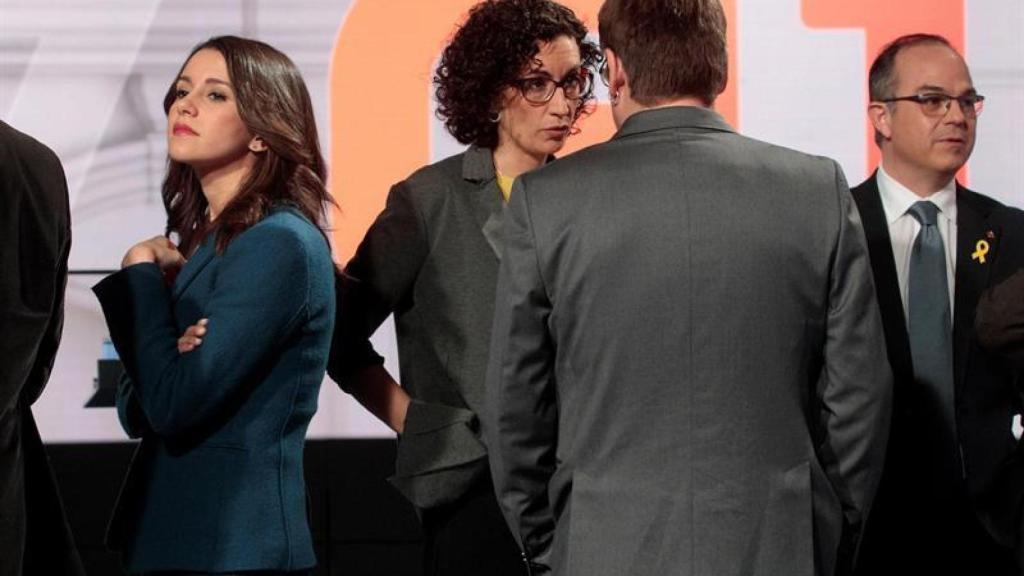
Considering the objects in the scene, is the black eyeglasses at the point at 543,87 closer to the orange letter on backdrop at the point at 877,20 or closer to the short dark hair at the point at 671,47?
the short dark hair at the point at 671,47

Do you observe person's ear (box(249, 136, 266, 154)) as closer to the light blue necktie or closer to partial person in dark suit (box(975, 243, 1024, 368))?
partial person in dark suit (box(975, 243, 1024, 368))

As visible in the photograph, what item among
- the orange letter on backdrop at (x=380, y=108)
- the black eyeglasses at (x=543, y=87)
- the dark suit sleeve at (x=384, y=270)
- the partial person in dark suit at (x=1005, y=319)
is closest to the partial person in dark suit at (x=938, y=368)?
the partial person in dark suit at (x=1005, y=319)

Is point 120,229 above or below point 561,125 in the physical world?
below

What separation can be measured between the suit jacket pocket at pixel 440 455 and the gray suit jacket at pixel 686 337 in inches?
22.6

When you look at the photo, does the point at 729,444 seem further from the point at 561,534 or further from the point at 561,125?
the point at 561,125

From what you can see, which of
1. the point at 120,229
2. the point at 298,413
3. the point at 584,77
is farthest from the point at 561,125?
the point at 120,229

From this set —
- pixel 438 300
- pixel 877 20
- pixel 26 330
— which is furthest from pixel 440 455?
pixel 877 20

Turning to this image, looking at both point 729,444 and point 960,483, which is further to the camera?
point 960,483

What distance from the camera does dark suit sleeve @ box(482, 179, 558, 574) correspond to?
2.22 metres

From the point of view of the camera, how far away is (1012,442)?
10.1 feet

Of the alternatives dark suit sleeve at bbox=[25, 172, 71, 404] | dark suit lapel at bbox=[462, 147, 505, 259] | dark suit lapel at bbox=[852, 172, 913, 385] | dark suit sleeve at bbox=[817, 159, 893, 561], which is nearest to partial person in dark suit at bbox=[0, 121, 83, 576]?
dark suit sleeve at bbox=[25, 172, 71, 404]

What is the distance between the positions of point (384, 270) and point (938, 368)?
118 cm

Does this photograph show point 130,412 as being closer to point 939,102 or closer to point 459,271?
point 459,271

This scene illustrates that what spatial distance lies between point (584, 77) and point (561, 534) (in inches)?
44.3
